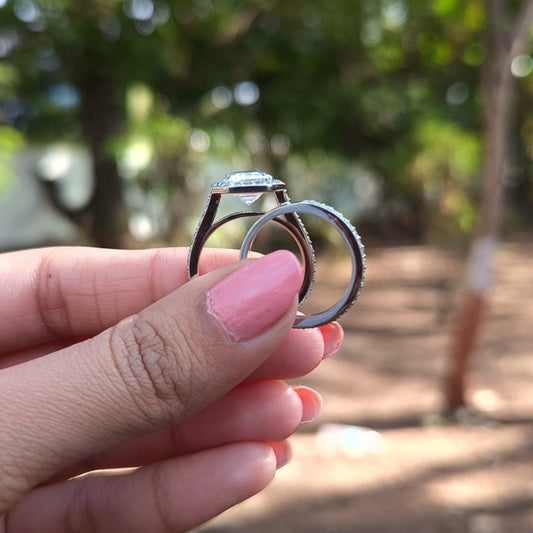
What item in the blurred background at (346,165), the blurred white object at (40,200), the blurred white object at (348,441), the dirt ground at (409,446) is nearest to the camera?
the dirt ground at (409,446)

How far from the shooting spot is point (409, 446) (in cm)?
286

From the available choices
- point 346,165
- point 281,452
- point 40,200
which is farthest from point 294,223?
point 40,200

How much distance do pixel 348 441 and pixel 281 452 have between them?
6.08ft

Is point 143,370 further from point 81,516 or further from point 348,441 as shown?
point 348,441

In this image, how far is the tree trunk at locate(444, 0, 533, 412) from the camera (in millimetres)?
2738

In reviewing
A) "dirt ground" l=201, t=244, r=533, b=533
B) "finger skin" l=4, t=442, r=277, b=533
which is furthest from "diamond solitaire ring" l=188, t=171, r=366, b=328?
"dirt ground" l=201, t=244, r=533, b=533

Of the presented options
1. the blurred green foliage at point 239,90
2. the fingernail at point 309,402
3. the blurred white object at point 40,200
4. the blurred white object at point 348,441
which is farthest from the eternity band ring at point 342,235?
the blurred white object at point 40,200

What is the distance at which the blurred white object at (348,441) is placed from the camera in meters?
2.82

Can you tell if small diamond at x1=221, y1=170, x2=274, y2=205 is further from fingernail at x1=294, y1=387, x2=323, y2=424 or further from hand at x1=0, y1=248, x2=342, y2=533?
fingernail at x1=294, y1=387, x2=323, y2=424

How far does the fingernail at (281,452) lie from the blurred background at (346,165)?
1274 mm

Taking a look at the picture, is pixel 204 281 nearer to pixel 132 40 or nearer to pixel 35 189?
pixel 132 40

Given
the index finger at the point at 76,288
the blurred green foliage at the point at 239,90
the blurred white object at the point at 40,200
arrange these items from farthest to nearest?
the blurred white object at the point at 40,200, the blurred green foliage at the point at 239,90, the index finger at the point at 76,288

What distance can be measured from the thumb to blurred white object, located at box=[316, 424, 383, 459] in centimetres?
209

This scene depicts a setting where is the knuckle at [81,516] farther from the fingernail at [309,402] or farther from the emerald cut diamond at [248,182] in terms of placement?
the emerald cut diamond at [248,182]
